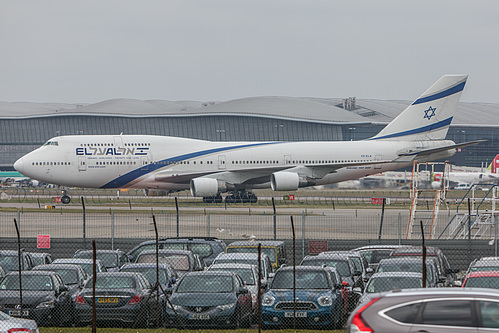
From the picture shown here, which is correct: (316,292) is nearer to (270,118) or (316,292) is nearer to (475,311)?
(475,311)

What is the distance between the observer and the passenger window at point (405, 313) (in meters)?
8.67

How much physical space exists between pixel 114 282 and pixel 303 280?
3.75 meters

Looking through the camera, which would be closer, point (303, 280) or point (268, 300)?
point (268, 300)

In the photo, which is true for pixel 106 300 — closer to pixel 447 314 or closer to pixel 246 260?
pixel 246 260

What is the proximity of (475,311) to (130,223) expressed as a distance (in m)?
22.5

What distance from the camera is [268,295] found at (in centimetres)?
1448

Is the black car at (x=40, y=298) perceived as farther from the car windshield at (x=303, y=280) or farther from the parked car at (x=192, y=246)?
the parked car at (x=192, y=246)

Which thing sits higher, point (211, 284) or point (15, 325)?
point (15, 325)

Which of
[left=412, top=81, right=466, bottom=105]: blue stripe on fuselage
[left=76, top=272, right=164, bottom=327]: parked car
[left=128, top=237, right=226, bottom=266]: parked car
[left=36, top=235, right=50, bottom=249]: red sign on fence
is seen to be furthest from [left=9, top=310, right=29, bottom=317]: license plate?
[left=412, top=81, right=466, bottom=105]: blue stripe on fuselage

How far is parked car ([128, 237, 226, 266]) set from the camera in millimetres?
22578

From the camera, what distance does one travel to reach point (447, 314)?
8.73m

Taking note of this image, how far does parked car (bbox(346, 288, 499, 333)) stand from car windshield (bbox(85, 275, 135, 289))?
7.26 metres

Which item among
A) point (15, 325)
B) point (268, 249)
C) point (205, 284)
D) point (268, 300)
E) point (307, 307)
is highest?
point (15, 325)

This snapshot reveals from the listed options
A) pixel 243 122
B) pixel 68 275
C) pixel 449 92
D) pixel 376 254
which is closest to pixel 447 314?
pixel 68 275
